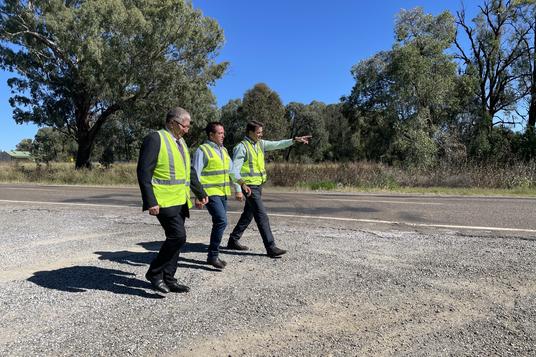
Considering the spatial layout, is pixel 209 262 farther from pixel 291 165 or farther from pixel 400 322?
pixel 291 165

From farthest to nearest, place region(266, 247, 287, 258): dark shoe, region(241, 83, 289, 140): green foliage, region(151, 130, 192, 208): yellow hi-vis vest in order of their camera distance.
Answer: region(241, 83, 289, 140): green foliage < region(266, 247, 287, 258): dark shoe < region(151, 130, 192, 208): yellow hi-vis vest

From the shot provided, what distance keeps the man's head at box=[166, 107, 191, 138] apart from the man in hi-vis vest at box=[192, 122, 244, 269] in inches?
34.2

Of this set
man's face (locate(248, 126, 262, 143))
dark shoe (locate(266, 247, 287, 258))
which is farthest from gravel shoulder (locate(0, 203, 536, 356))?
man's face (locate(248, 126, 262, 143))

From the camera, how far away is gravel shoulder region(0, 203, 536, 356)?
3383mm

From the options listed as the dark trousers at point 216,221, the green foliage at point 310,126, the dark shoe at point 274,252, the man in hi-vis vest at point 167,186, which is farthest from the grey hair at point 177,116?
the green foliage at point 310,126

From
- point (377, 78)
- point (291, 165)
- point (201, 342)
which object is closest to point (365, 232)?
point (201, 342)

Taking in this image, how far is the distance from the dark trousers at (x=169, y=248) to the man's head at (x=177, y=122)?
86 centimetres

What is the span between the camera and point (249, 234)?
7.80 m

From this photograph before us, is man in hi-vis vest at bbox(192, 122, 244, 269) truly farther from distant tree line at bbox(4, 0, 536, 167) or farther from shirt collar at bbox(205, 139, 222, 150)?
distant tree line at bbox(4, 0, 536, 167)

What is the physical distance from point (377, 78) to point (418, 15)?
5.57 metres

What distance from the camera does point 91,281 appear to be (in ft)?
16.3

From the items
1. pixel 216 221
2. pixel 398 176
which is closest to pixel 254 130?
pixel 216 221

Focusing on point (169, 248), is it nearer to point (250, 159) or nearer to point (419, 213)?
point (250, 159)

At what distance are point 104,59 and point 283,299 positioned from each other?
26.1 meters
